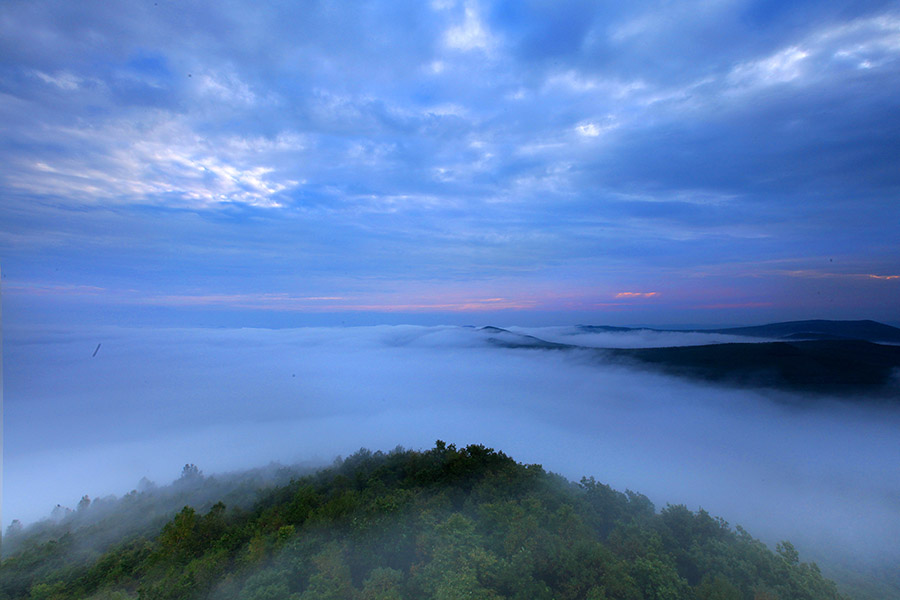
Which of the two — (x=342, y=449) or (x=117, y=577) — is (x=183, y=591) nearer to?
(x=117, y=577)

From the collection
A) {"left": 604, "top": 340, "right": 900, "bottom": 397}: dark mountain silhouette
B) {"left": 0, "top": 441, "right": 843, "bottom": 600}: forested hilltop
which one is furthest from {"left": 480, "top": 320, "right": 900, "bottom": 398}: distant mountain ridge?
{"left": 0, "top": 441, "right": 843, "bottom": 600}: forested hilltop

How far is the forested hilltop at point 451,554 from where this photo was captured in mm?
15789

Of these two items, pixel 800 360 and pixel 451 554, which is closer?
pixel 451 554

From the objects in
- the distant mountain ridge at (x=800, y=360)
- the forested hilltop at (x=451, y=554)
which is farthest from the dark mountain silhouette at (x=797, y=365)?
the forested hilltop at (x=451, y=554)

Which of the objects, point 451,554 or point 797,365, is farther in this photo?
point 797,365

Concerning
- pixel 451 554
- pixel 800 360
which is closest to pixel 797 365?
pixel 800 360

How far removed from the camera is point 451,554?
55.9 feet

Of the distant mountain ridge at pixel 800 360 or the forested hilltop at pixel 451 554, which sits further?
the distant mountain ridge at pixel 800 360

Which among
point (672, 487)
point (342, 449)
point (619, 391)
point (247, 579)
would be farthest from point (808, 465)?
point (342, 449)

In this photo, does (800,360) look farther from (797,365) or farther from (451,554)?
(451,554)

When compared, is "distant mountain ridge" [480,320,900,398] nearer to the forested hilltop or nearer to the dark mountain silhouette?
the dark mountain silhouette

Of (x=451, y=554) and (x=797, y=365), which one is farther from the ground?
(x=797, y=365)

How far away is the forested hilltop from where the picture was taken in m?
15.8

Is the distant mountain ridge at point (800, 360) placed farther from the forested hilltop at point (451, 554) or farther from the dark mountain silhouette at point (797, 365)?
the forested hilltop at point (451, 554)
